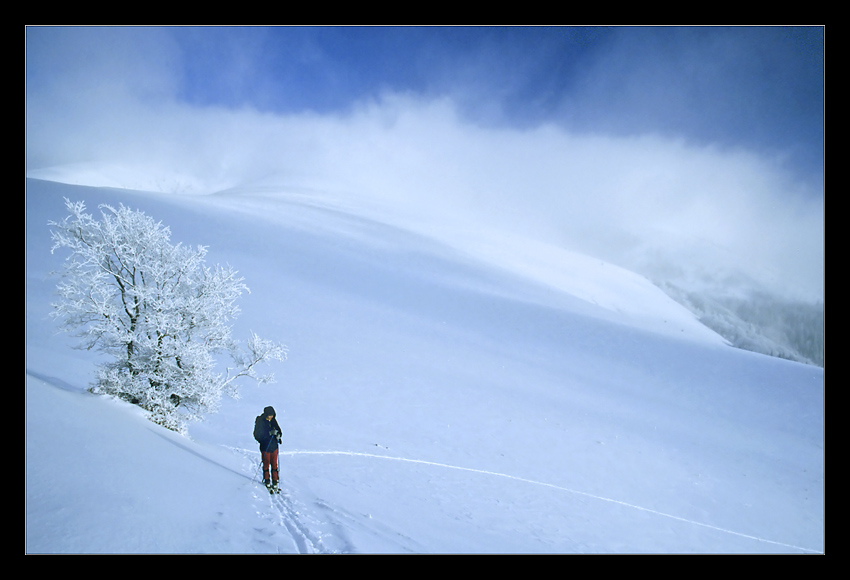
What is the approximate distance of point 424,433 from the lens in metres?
10.9

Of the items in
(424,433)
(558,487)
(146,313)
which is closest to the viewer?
(146,313)

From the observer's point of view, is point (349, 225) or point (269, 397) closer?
point (269, 397)

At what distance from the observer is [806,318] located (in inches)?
1941

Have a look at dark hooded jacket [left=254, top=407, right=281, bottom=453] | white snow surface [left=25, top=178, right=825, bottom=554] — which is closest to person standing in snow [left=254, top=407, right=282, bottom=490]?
dark hooded jacket [left=254, top=407, right=281, bottom=453]

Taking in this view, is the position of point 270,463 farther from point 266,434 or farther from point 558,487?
point 558,487

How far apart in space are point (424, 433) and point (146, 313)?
22.0ft

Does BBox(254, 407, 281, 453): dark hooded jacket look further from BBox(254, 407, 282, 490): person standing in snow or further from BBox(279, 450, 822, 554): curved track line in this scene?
BBox(279, 450, 822, 554): curved track line

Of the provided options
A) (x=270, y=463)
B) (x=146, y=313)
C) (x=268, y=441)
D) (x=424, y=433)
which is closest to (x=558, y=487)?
(x=424, y=433)

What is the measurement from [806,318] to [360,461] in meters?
60.4

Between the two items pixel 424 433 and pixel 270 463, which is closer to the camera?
pixel 270 463

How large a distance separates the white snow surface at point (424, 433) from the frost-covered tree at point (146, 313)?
2.07 ft

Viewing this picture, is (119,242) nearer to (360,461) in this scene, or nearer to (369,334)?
(360,461)

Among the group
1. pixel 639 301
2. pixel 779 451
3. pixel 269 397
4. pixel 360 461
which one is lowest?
pixel 779 451
